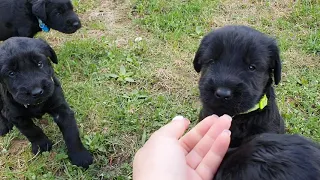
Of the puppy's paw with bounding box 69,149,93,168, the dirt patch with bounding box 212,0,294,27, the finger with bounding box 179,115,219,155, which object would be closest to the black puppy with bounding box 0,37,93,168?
the puppy's paw with bounding box 69,149,93,168

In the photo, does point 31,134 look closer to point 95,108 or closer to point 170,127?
point 95,108

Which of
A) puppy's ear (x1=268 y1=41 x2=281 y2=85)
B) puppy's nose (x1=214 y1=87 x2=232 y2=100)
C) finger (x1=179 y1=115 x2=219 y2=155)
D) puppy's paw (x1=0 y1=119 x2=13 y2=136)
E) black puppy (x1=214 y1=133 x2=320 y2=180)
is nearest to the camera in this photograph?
black puppy (x1=214 y1=133 x2=320 y2=180)

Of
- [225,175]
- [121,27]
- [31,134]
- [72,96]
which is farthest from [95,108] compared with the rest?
[225,175]

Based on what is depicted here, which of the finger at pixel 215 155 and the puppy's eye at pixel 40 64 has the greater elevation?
the finger at pixel 215 155

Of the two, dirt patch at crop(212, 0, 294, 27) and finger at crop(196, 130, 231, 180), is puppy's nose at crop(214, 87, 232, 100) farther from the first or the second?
dirt patch at crop(212, 0, 294, 27)

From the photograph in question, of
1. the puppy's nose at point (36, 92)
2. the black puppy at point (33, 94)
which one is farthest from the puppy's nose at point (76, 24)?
the puppy's nose at point (36, 92)

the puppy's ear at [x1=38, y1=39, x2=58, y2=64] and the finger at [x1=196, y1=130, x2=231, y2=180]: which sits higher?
the finger at [x1=196, y1=130, x2=231, y2=180]

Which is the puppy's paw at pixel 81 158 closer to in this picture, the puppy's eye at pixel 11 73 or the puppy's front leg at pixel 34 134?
the puppy's front leg at pixel 34 134
